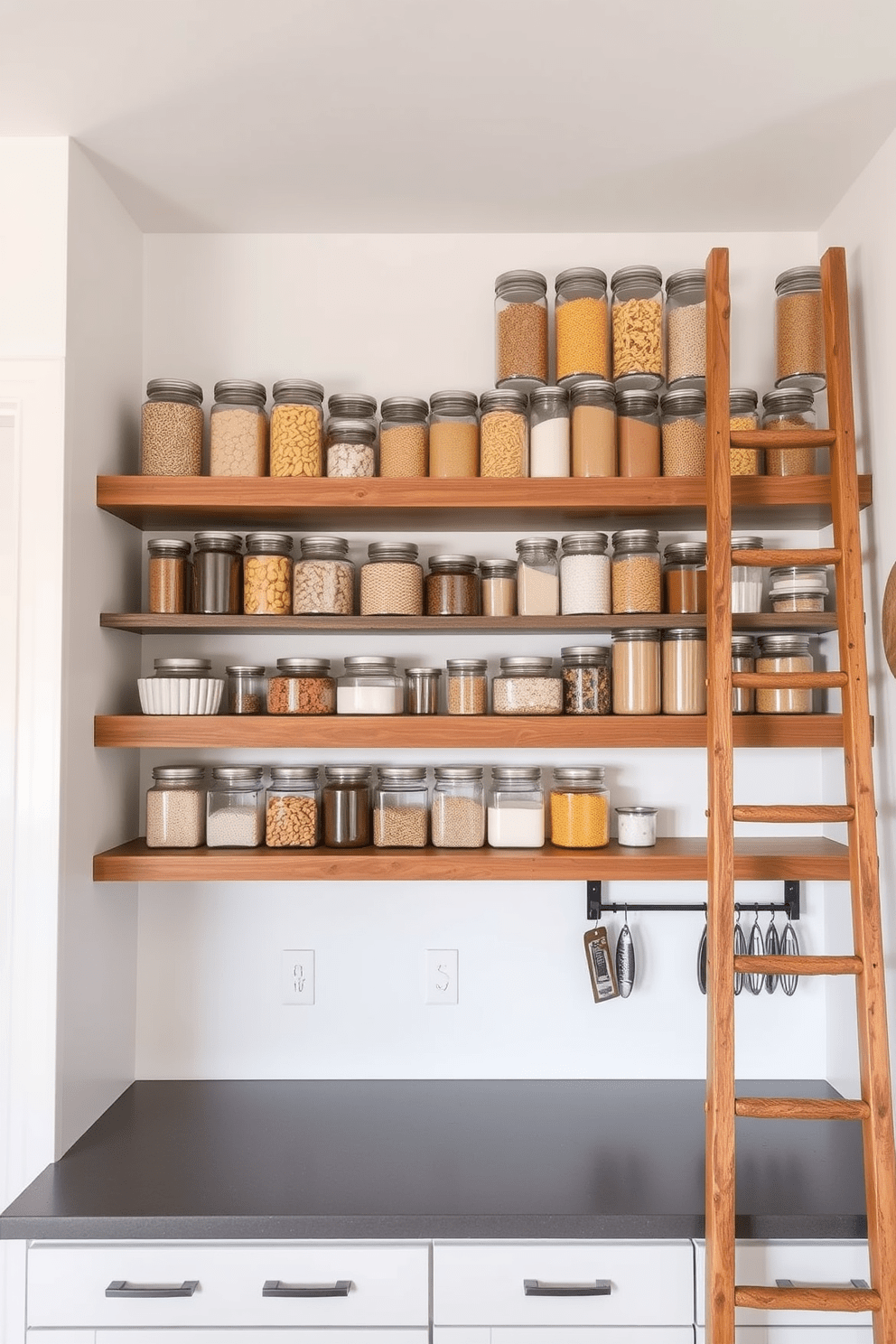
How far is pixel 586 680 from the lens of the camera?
1.89 meters

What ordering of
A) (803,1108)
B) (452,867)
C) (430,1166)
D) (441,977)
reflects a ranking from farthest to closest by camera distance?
(441,977), (452,867), (430,1166), (803,1108)

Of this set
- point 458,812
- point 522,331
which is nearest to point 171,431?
point 522,331

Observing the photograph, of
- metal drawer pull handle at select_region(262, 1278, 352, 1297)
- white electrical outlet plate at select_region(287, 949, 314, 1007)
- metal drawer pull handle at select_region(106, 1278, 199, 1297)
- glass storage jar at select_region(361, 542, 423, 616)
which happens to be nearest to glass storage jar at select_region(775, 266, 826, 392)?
glass storage jar at select_region(361, 542, 423, 616)

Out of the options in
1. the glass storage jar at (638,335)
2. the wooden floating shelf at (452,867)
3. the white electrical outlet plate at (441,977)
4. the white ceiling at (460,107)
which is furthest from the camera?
the white electrical outlet plate at (441,977)

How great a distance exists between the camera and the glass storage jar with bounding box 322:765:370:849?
190 cm

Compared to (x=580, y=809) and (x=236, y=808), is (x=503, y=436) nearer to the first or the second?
(x=580, y=809)

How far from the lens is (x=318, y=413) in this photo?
77.1 inches

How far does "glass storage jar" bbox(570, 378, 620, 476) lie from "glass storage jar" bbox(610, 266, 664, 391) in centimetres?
6

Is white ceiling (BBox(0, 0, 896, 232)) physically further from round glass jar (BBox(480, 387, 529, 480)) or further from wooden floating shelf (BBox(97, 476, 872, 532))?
wooden floating shelf (BBox(97, 476, 872, 532))

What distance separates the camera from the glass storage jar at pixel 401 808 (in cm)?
189

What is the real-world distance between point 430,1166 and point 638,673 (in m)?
0.97

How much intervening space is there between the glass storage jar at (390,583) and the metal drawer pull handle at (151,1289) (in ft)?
3.89

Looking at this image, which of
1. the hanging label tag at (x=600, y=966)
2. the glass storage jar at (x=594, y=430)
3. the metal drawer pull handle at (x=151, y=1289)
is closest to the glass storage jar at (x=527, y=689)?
the glass storage jar at (x=594, y=430)

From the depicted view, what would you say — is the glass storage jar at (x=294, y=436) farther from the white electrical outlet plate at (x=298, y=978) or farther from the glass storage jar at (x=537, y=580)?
the white electrical outlet plate at (x=298, y=978)
